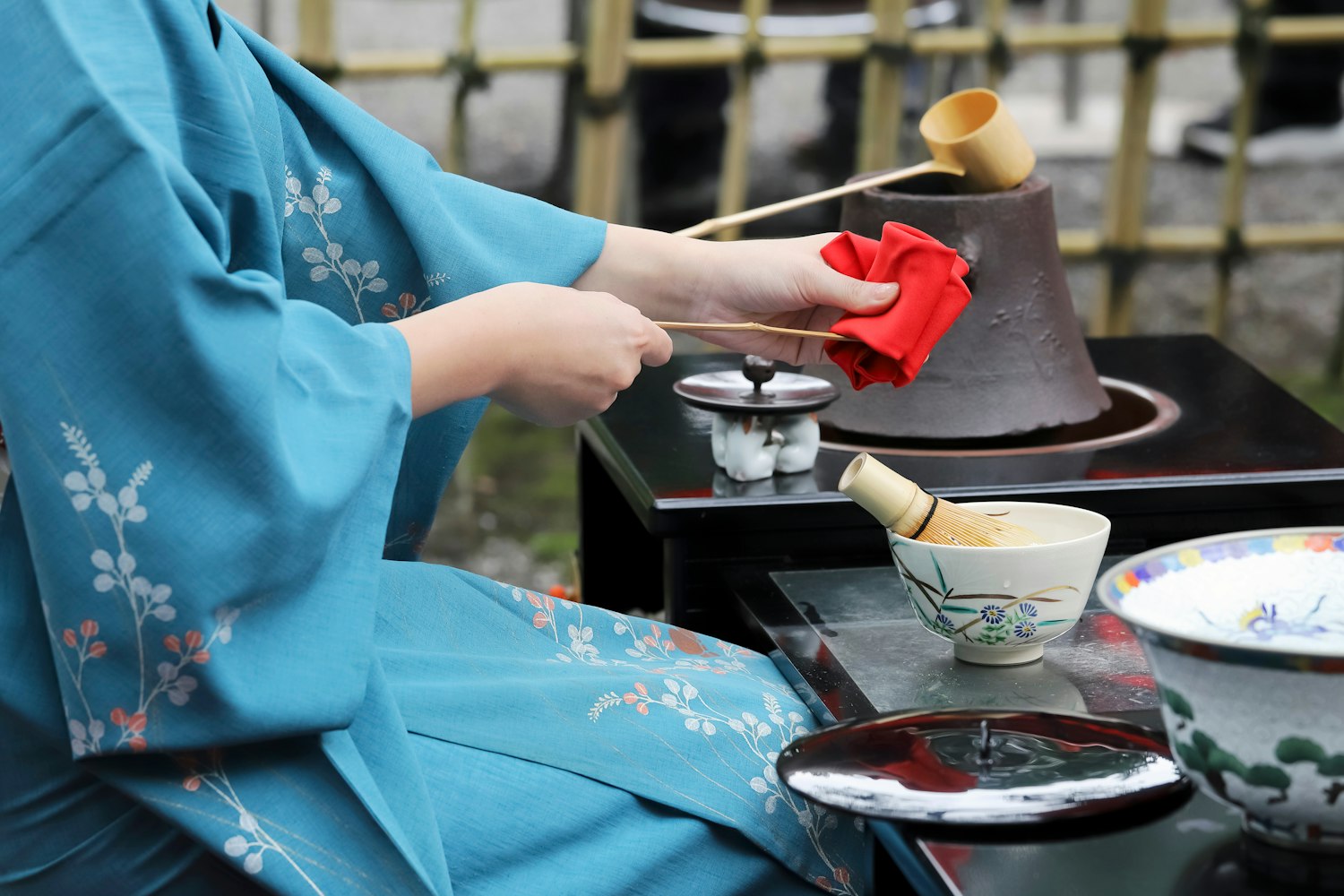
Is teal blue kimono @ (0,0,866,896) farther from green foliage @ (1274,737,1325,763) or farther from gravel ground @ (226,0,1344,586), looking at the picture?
gravel ground @ (226,0,1344,586)

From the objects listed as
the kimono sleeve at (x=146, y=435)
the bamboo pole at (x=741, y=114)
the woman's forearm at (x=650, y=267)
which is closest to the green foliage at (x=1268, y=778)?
the kimono sleeve at (x=146, y=435)

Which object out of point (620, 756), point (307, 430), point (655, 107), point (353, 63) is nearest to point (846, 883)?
point (620, 756)

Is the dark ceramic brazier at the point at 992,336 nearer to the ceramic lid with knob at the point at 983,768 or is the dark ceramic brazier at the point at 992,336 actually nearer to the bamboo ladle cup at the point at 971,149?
the bamboo ladle cup at the point at 971,149

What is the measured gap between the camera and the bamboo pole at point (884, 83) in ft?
12.2

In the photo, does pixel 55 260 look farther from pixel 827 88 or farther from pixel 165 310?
pixel 827 88

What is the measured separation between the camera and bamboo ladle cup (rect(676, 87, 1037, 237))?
6.08 ft

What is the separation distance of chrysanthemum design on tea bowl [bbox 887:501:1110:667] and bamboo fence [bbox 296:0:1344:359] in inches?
98.0

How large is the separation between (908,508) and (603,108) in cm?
254

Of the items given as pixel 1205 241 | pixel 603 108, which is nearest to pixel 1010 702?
pixel 603 108

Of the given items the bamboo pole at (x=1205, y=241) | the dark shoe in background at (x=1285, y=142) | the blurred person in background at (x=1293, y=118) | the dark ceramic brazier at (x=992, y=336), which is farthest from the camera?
the dark shoe in background at (x=1285, y=142)

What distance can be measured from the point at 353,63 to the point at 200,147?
2487mm

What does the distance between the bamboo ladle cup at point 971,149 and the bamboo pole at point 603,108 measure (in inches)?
69.6

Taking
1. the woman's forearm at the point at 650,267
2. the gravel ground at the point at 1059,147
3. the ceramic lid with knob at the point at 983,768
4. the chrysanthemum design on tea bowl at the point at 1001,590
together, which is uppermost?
the woman's forearm at the point at 650,267

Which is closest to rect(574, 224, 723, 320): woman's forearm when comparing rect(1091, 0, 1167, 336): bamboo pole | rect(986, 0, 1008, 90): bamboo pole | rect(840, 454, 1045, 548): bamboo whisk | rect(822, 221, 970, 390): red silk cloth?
rect(822, 221, 970, 390): red silk cloth
